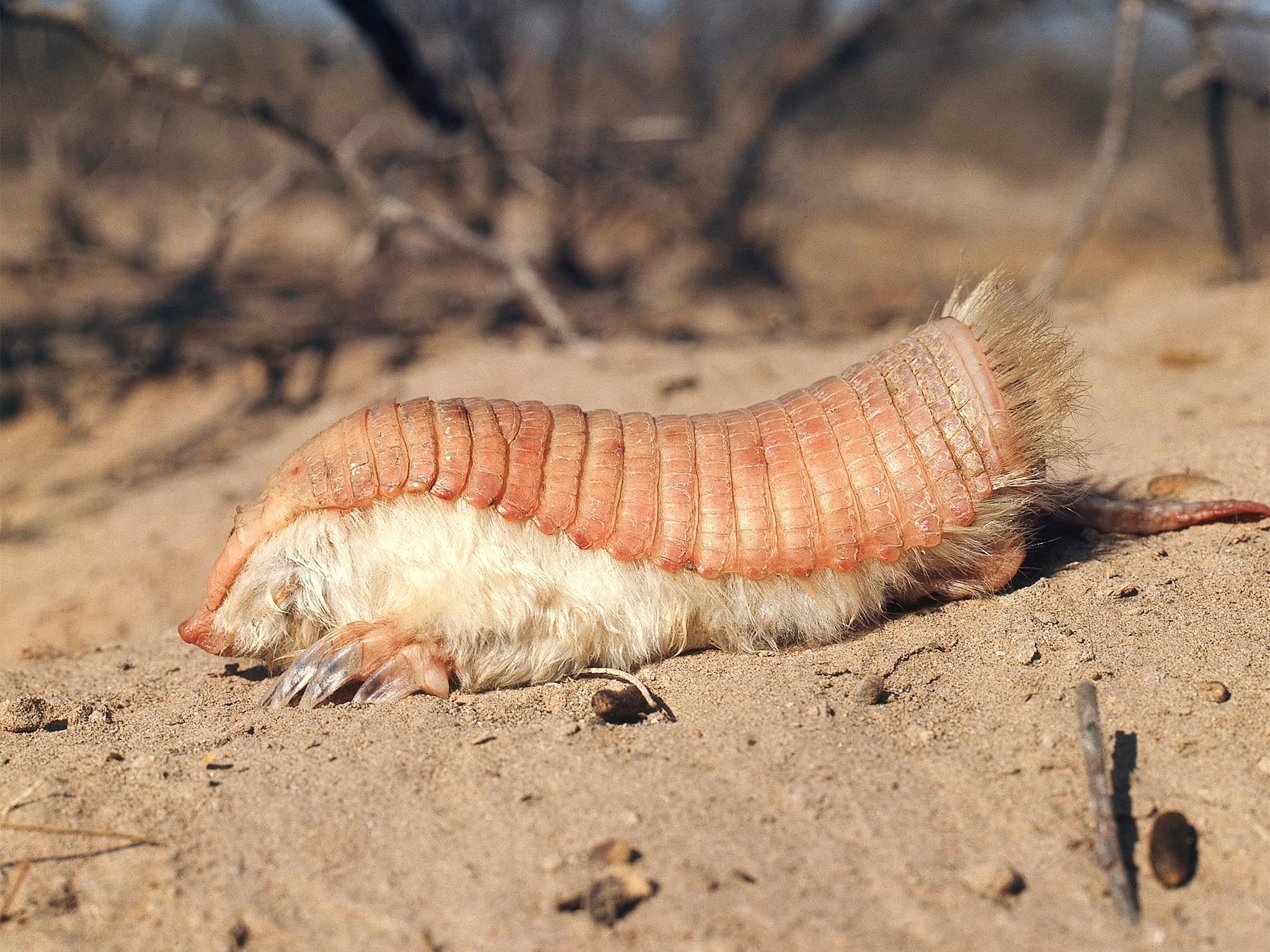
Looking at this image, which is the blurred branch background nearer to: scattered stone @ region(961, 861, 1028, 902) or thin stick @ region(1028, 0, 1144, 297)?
thin stick @ region(1028, 0, 1144, 297)

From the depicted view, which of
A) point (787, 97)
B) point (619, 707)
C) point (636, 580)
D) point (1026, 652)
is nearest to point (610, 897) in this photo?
point (619, 707)

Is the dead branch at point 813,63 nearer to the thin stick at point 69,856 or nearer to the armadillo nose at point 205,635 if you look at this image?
the armadillo nose at point 205,635

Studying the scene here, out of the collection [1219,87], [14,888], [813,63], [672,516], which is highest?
[813,63]

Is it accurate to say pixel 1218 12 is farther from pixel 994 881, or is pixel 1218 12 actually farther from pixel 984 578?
pixel 994 881

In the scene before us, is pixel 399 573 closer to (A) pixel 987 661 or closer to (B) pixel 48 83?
(A) pixel 987 661

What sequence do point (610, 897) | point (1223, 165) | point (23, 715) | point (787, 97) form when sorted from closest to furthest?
point (610, 897), point (23, 715), point (1223, 165), point (787, 97)
